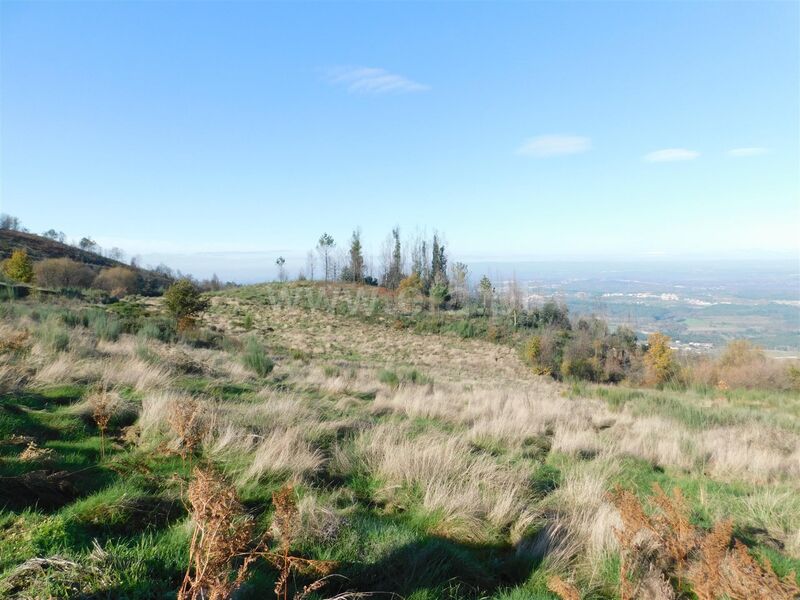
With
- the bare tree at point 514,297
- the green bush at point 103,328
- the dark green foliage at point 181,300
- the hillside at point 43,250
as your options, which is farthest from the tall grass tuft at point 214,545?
the hillside at point 43,250

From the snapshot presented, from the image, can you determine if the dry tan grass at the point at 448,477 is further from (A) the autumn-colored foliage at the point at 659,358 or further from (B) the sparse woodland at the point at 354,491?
(A) the autumn-colored foliage at the point at 659,358

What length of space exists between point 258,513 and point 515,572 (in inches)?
80.5

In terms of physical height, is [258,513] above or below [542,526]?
above

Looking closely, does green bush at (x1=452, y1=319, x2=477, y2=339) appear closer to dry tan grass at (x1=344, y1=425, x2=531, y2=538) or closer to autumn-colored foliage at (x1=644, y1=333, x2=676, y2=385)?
autumn-colored foliage at (x1=644, y1=333, x2=676, y2=385)

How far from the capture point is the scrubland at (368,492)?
278 centimetres

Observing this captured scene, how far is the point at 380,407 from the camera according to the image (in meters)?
8.29

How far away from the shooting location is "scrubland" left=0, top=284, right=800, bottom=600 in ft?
9.12

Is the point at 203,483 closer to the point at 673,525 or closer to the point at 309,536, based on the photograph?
the point at 309,536

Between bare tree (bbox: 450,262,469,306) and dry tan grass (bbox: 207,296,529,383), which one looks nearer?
dry tan grass (bbox: 207,296,529,383)

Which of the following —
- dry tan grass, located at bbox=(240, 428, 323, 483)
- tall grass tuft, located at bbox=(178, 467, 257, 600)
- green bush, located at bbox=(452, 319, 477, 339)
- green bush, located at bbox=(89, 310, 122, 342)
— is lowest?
green bush, located at bbox=(452, 319, 477, 339)

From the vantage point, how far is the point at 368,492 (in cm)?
443

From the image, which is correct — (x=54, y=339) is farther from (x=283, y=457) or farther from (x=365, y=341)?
(x=365, y=341)

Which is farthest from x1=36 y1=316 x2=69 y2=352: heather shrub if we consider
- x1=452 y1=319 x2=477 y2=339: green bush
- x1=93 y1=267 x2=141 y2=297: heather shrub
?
x1=93 y1=267 x2=141 y2=297: heather shrub

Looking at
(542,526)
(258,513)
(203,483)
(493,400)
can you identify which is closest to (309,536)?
(258,513)
